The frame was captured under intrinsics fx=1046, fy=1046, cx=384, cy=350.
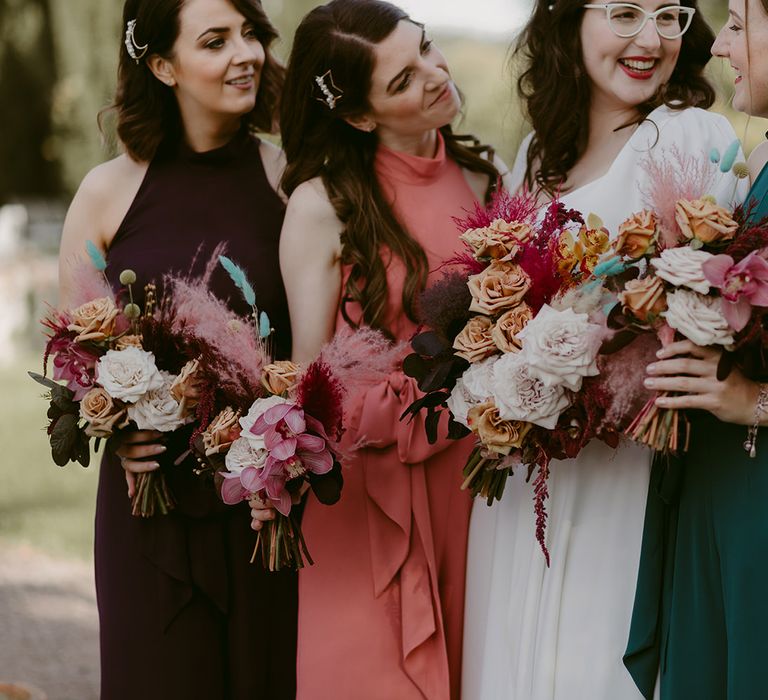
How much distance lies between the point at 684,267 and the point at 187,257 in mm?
1946

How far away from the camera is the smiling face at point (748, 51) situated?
9.23ft

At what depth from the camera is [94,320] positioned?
3.30 m

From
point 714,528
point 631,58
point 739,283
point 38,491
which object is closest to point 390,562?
point 714,528

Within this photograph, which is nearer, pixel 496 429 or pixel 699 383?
pixel 699 383

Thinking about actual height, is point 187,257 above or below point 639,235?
below

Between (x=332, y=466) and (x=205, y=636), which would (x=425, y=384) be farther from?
(x=205, y=636)

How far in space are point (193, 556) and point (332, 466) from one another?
85cm

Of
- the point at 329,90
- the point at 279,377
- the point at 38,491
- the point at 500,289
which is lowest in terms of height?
the point at 38,491

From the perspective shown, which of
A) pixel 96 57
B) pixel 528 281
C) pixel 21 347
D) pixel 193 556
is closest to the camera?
pixel 528 281

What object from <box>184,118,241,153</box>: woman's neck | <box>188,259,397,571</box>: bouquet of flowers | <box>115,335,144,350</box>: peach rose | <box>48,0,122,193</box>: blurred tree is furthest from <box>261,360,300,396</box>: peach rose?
<box>48,0,122,193</box>: blurred tree

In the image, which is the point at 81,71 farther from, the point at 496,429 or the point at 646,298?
the point at 646,298

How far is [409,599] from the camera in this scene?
3383mm

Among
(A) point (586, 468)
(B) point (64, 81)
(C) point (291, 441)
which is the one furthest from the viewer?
(B) point (64, 81)

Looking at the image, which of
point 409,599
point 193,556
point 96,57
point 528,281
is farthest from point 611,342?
point 96,57
